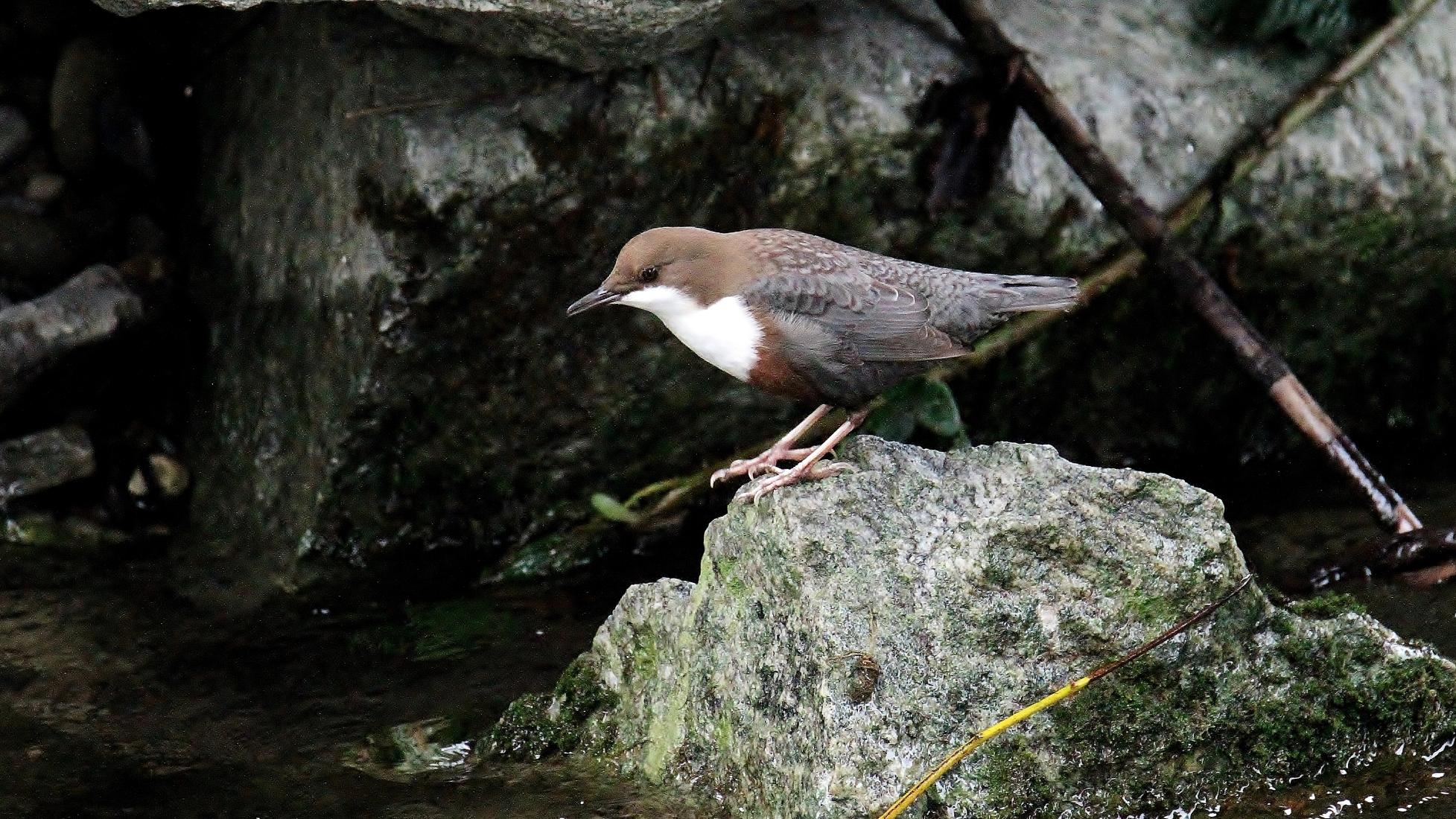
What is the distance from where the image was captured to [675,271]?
368 cm

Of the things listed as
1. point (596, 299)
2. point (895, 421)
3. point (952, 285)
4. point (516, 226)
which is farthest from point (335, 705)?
point (952, 285)

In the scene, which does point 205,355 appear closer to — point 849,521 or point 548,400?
point 548,400

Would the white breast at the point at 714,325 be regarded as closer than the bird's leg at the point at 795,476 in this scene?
No

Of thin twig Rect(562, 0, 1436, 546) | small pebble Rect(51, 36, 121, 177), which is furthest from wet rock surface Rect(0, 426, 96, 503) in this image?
thin twig Rect(562, 0, 1436, 546)

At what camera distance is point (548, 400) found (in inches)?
183

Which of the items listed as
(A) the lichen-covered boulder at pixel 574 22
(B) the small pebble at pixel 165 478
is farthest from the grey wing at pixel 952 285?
(B) the small pebble at pixel 165 478

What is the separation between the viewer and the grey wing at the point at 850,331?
363 cm

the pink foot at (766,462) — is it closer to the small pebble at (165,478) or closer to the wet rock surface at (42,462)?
the small pebble at (165,478)

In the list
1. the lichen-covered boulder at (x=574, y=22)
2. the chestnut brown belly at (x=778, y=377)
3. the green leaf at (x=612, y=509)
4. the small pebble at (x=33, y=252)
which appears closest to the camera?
the chestnut brown belly at (x=778, y=377)

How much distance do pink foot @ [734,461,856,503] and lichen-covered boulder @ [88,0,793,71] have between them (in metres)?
1.18

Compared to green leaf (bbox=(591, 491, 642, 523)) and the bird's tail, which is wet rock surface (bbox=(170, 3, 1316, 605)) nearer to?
green leaf (bbox=(591, 491, 642, 523))

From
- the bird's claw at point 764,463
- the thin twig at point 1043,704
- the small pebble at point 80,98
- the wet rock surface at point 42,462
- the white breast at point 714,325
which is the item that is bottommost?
the wet rock surface at point 42,462

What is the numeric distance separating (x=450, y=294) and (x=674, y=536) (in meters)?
1.03

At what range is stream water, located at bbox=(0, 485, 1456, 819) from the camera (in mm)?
3322
